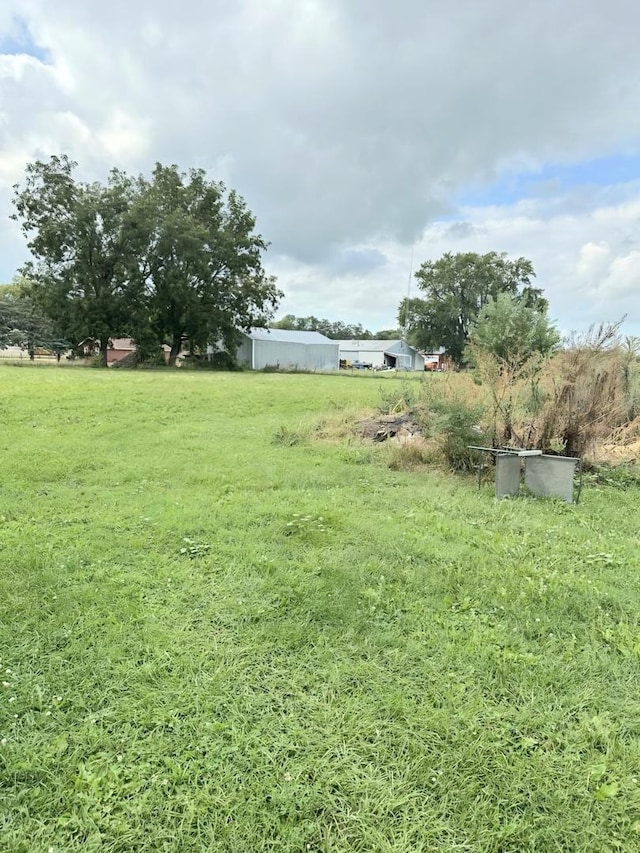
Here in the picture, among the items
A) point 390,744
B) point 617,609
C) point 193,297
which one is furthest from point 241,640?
point 193,297

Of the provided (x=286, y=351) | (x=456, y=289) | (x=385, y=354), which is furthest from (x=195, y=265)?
(x=385, y=354)

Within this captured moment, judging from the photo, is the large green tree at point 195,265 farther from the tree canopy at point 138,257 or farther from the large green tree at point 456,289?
the large green tree at point 456,289

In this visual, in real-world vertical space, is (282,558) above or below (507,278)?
below

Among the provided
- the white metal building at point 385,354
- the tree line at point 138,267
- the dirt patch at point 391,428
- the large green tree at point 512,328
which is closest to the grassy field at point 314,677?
the dirt patch at point 391,428

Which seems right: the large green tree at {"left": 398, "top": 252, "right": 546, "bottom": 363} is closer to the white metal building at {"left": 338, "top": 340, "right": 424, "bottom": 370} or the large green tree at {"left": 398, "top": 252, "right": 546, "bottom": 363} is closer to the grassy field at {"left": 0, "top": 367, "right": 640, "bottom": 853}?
the white metal building at {"left": 338, "top": 340, "right": 424, "bottom": 370}

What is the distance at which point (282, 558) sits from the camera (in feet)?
11.2

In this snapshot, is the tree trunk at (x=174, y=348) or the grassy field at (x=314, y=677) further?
the tree trunk at (x=174, y=348)

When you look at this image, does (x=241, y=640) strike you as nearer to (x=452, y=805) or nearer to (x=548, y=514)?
(x=452, y=805)

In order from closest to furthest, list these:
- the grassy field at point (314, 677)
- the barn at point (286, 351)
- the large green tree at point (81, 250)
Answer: the grassy field at point (314, 677) → the large green tree at point (81, 250) → the barn at point (286, 351)

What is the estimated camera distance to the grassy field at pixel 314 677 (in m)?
1.60

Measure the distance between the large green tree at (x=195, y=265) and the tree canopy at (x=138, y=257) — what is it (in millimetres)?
59

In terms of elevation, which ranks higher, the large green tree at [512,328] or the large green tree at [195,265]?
the large green tree at [195,265]

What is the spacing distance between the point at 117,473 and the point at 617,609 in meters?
4.87

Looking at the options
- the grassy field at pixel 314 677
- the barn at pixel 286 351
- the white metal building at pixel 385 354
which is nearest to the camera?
the grassy field at pixel 314 677
